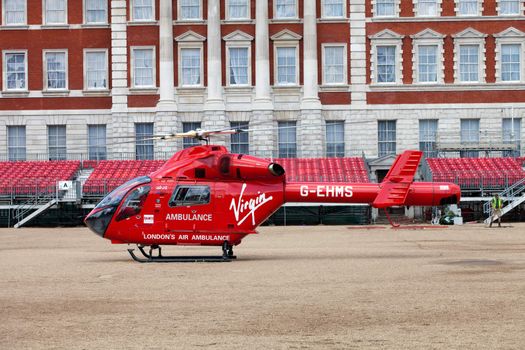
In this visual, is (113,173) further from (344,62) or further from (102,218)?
(102,218)

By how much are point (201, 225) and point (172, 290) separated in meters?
8.23

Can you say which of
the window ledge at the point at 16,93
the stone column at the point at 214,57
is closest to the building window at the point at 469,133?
the stone column at the point at 214,57

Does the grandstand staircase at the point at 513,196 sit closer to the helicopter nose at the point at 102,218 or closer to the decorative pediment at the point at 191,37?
the decorative pediment at the point at 191,37

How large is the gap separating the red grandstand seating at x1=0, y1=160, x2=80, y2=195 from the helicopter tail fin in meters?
31.3

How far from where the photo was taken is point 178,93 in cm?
6034

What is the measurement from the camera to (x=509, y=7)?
60.7 m

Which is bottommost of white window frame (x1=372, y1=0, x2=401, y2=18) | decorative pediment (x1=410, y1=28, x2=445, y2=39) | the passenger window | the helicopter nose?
the helicopter nose

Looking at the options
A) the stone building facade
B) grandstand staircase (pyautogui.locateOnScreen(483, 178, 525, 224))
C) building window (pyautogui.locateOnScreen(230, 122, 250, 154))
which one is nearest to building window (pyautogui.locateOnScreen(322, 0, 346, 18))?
the stone building facade

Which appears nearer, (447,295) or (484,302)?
(484,302)

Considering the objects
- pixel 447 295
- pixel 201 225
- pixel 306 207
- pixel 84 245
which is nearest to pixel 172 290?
pixel 447 295

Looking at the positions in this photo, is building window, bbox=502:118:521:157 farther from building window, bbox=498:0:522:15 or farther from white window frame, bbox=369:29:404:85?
white window frame, bbox=369:29:404:85

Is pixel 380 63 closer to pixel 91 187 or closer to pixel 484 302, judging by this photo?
pixel 91 187

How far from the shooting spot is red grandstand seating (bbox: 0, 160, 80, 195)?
2169 inches

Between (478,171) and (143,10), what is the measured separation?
22528 millimetres
